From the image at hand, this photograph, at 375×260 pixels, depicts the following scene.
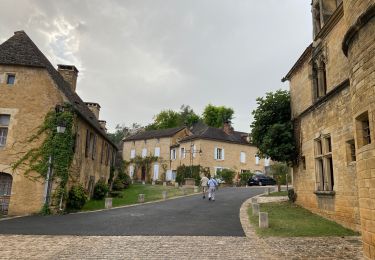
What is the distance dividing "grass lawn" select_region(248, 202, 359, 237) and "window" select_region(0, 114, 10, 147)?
12857 mm

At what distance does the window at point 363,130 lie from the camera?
7.10 meters

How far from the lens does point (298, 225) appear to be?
1168cm

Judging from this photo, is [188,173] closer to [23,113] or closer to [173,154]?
[173,154]

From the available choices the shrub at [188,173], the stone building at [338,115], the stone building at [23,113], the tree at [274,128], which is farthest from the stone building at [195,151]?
the stone building at [23,113]

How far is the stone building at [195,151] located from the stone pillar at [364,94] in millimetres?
33004

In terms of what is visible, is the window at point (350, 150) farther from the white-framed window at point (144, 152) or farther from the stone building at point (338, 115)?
the white-framed window at point (144, 152)

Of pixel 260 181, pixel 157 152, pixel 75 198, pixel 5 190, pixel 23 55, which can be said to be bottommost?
pixel 75 198

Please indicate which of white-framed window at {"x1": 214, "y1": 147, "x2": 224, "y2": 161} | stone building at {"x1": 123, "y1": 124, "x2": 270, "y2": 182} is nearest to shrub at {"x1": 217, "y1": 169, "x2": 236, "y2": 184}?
stone building at {"x1": 123, "y1": 124, "x2": 270, "y2": 182}

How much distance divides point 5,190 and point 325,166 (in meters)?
15.1

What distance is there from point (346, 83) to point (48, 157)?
1374 cm

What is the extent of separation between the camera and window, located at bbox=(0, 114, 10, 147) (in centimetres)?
1653

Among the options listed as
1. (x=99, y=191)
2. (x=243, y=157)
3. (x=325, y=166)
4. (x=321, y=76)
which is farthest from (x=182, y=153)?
(x=325, y=166)

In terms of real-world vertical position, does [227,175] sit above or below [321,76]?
below

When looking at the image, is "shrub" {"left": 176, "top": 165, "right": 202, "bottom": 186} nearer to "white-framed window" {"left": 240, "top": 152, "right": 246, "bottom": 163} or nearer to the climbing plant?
"white-framed window" {"left": 240, "top": 152, "right": 246, "bottom": 163}
